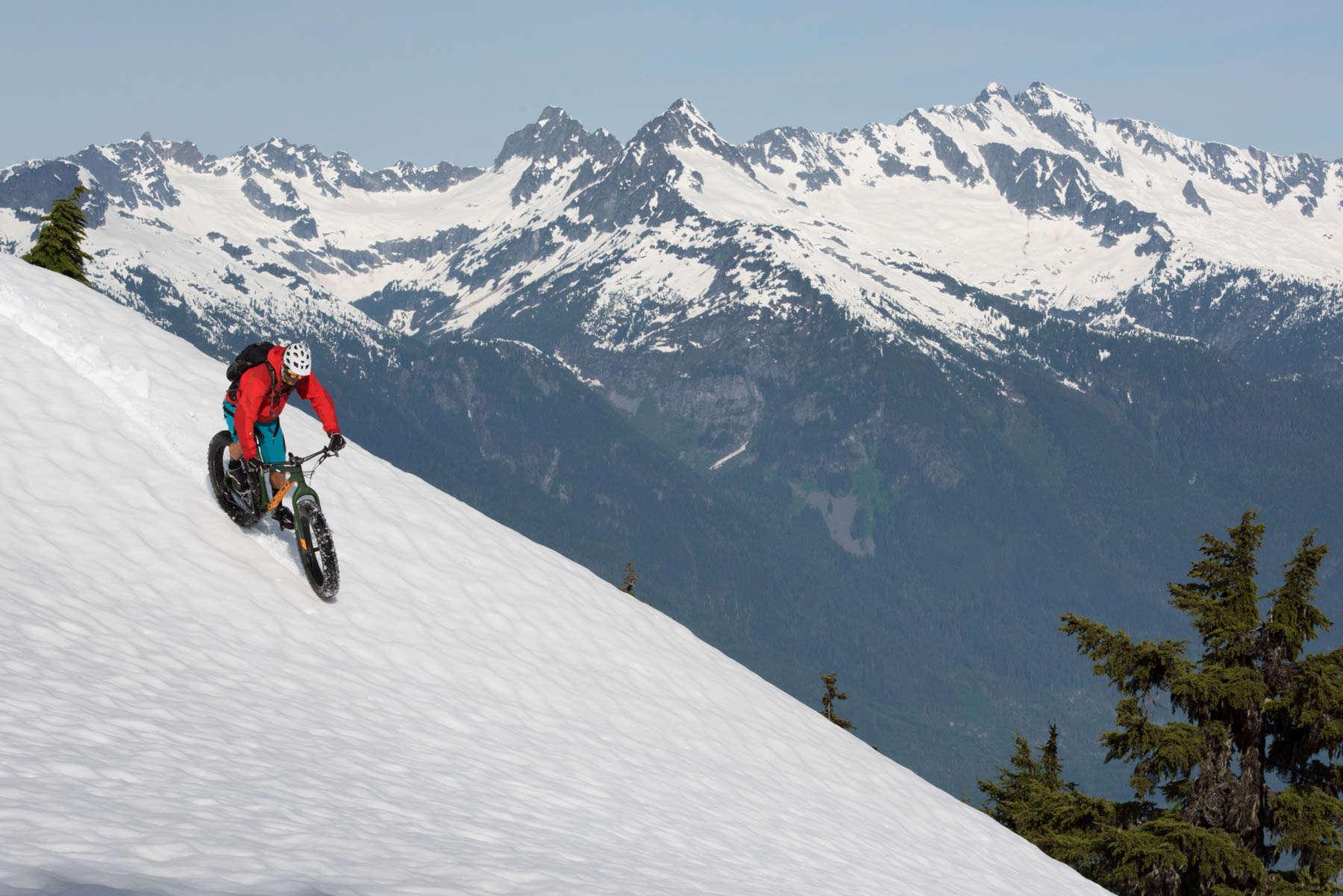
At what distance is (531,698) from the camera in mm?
15906

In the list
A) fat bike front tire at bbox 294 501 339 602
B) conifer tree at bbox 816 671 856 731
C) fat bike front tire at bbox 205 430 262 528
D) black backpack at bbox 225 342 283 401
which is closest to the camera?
fat bike front tire at bbox 294 501 339 602

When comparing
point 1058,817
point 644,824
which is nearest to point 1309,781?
point 1058,817

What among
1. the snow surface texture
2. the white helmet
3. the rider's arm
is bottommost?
the snow surface texture

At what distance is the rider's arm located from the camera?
15922 mm

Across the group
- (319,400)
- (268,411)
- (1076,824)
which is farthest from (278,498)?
(1076,824)

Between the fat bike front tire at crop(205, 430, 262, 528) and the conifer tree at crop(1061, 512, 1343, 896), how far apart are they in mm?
14595

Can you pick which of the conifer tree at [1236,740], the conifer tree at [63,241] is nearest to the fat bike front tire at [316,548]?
the conifer tree at [1236,740]

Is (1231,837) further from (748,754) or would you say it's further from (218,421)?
(218,421)

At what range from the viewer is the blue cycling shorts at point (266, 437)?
16.1 meters

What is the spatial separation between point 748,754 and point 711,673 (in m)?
2.89

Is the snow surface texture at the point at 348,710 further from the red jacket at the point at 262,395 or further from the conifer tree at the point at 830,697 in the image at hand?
the conifer tree at the point at 830,697

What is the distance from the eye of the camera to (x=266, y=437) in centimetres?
1614

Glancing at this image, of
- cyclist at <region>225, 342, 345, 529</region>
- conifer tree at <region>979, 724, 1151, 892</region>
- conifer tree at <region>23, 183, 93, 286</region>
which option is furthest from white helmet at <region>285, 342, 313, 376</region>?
conifer tree at <region>23, 183, 93, 286</region>

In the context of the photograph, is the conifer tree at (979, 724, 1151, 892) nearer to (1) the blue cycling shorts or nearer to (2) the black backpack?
(1) the blue cycling shorts
